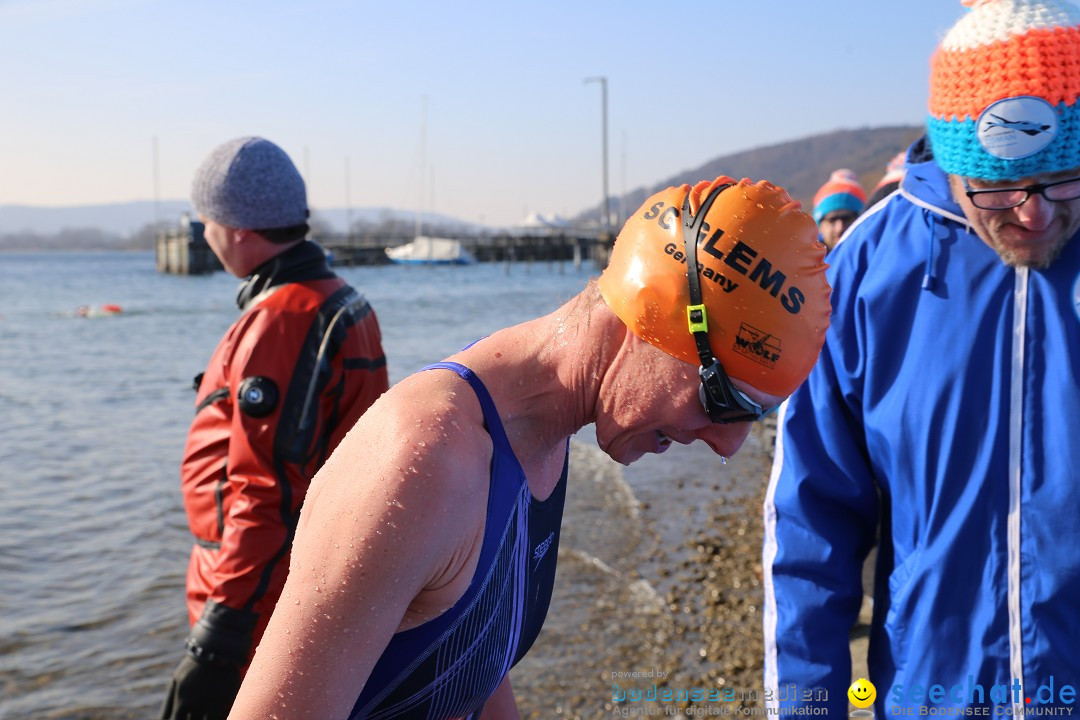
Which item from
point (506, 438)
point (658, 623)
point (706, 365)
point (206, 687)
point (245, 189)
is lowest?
point (658, 623)

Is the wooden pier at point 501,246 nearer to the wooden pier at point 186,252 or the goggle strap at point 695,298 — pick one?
the wooden pier at point 186,252

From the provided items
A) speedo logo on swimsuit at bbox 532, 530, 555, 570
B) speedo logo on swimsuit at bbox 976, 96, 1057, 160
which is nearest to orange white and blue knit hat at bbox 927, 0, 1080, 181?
speedo logo on swimsuit at bbox 976, 96, 1057, 160

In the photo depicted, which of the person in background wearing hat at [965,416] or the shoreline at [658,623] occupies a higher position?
the person in background wearing hat at [965,416]

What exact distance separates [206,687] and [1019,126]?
3029 millimetres

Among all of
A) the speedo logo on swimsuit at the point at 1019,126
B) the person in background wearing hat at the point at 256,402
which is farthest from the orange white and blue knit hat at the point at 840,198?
the speedo logo on swimsuit at the point at 1019,126

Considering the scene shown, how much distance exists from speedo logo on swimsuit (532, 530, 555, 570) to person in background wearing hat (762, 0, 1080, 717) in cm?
98

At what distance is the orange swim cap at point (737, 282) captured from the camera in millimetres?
1598

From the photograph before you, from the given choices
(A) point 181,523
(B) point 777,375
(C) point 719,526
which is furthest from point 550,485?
(A) point 181,523

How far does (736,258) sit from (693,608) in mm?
5990

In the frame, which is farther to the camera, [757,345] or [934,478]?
[934,478]

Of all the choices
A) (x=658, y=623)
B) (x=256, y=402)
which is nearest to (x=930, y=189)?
(x=256, y=402)

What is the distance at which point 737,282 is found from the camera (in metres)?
1.60

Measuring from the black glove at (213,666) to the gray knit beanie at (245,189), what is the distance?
5.13ft

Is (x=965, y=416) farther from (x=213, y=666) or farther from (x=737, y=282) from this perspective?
(x=213, y=666)
